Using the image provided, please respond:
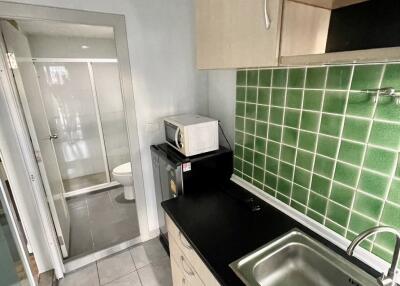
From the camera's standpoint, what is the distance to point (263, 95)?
→ 129 centimetres

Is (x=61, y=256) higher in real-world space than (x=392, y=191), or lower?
lower

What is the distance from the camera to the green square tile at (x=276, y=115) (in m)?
1.20

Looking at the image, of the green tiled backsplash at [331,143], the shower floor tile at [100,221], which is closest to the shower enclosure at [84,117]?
the shower floor tile at [100,221]

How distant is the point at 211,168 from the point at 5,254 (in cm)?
128

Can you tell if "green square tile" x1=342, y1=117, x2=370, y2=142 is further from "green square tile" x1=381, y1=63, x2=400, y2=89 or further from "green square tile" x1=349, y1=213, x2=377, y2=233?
"green square tile" x1=349, y1=213, x2=377, y2=233

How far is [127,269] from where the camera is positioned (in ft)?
6.02

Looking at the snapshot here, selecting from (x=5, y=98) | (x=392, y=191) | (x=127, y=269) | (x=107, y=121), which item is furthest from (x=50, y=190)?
(x=392, y=191)

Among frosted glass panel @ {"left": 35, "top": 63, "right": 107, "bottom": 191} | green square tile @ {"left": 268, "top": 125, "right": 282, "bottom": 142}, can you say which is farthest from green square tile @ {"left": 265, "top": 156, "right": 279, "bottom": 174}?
frosted glass panel @ {"left": 35, "top": 63, "right": 107, "bottom": 191}

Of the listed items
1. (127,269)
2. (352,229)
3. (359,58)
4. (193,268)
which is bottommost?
(127,269)

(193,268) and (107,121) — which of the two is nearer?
(193,268)

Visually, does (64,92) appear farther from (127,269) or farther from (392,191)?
(392,191)

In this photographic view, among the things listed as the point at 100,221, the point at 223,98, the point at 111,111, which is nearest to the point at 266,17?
the point at 223,98

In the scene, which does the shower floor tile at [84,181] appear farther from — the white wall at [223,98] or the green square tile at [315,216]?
the green square tile at [315,216]

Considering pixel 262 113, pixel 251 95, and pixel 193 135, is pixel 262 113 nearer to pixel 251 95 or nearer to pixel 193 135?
pixel 251 95
